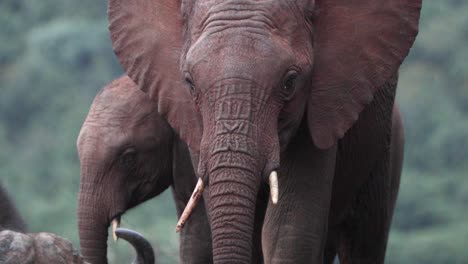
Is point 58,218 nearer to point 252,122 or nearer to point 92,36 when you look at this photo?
point 92,36

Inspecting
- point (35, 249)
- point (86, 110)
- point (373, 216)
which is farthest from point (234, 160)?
point (86, 110)

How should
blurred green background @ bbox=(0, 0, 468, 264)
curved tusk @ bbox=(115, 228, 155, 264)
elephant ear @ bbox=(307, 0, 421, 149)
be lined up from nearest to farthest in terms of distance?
elephant ear @ bbox=(307, 0, 421, 149), curved tusk @ bbox=(115, 228, 155, 264), blurred green background @ bbox=(0, 0, 468, 264)

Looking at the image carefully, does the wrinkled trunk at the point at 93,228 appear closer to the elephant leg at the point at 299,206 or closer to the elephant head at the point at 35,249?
the elephant leg at the point at 299,206

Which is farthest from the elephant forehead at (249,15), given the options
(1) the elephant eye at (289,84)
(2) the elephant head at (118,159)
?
(2) the elephant head at (118,159)

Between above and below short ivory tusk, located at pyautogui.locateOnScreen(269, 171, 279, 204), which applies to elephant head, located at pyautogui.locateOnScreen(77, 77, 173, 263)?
below

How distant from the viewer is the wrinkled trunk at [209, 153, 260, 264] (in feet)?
19.5

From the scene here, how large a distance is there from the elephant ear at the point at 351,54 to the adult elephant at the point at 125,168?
1.74 metres

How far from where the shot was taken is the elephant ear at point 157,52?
6.55 m

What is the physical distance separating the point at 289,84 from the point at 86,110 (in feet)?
106

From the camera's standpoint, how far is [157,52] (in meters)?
6.70

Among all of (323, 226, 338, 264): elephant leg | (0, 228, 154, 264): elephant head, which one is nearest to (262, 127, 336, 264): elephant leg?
(323, 226, 338, 264): elephant leg

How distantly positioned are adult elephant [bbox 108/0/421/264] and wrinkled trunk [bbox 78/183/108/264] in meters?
1.31

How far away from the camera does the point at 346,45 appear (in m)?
6.55

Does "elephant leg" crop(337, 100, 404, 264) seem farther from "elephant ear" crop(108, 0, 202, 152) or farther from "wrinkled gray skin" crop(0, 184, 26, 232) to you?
"wrinkled gray skin" crop(0, 184, 26, 232)
